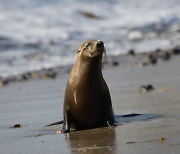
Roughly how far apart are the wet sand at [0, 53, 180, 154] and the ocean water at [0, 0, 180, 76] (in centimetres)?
313

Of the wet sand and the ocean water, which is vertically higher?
the ocean water

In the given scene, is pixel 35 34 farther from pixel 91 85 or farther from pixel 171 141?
pixel 171 141

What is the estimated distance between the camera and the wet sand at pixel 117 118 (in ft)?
15.1

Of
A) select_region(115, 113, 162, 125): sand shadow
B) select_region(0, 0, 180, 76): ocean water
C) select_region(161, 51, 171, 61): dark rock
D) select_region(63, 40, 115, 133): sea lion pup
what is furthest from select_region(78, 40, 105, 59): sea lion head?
select_region(161, 51, 171, 61): dark rock

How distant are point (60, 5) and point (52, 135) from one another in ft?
71.1

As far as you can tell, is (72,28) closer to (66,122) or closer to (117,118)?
(117,118)

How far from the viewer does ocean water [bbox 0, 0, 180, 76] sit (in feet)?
53.0

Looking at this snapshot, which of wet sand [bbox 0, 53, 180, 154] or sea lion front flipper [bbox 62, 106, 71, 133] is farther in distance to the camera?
sea lion front flipper [bbox 62, 106, 71, 133]

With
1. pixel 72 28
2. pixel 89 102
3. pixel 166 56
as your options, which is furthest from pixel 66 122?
pixel 72 28

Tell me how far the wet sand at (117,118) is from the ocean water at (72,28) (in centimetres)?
313

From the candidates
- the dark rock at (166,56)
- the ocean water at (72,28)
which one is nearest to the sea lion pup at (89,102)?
the ocean water at (72,28)

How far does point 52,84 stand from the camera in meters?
11.0

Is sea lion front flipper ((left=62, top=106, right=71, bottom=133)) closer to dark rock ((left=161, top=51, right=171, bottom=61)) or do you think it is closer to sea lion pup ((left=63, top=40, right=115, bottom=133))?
sea lion pup ((left=63, top=40, right=115, bottom=133))

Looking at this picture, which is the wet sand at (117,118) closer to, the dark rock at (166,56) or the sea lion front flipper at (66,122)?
the sea lion front flipper at (66,122)
